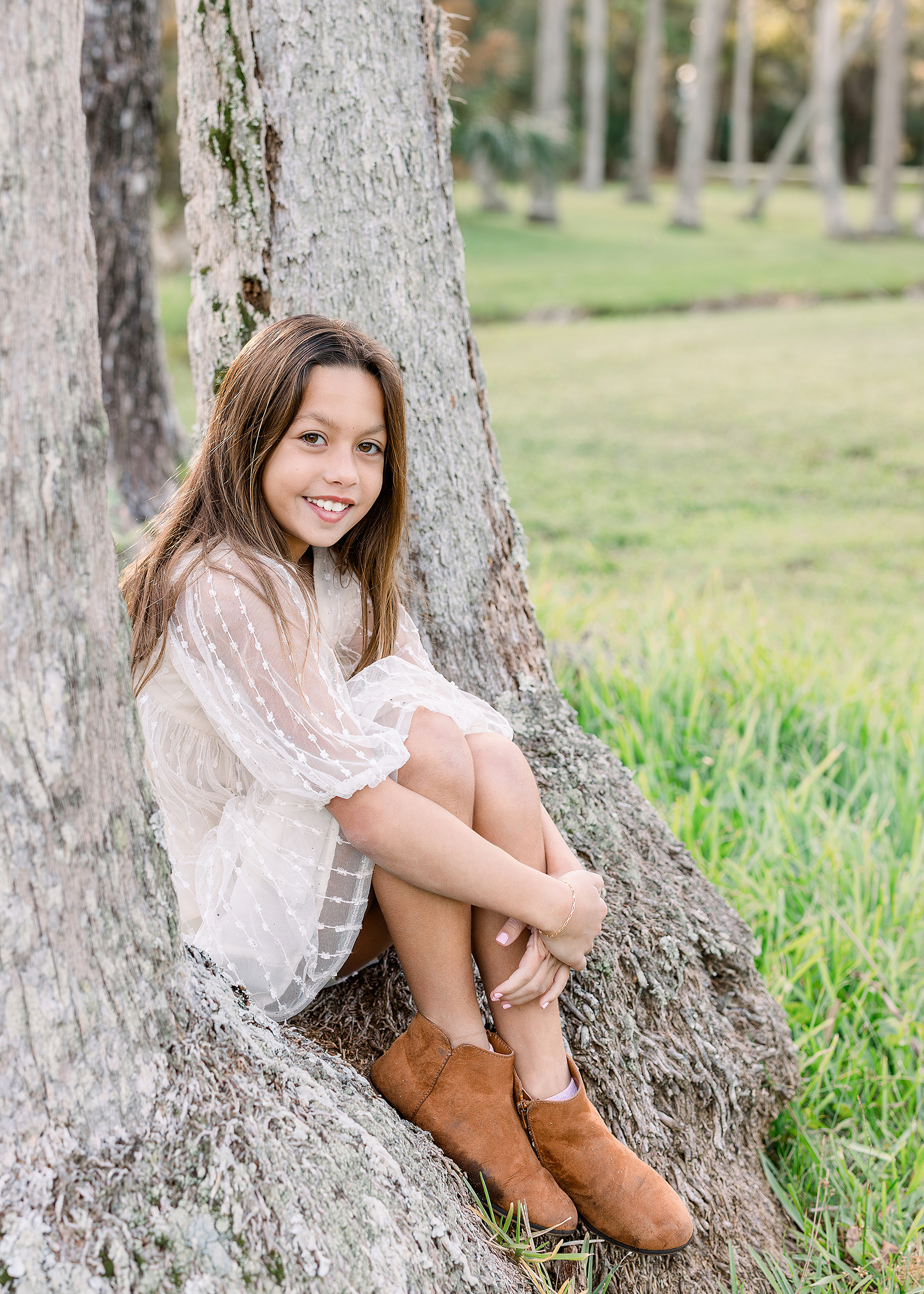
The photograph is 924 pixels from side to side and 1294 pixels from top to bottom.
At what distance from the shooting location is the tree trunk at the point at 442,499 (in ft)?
6.24

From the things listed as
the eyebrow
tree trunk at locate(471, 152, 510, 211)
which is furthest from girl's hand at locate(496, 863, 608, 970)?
tree trunk at locate(471, 152, 510, 211)

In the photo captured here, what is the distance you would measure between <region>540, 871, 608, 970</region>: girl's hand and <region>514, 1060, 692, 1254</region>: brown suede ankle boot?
206mm

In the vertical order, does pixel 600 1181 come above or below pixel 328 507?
below

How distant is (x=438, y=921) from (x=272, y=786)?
31cm

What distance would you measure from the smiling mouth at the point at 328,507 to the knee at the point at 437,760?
0.38m

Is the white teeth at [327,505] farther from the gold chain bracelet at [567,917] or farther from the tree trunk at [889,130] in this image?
the tree trunk at [889,130]

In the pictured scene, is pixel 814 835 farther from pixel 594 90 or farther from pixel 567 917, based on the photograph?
pixel 594 90

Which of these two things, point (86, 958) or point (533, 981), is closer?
point (86, 958)

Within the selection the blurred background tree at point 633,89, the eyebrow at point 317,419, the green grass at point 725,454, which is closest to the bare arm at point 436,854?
the eyebrow at point 317,419

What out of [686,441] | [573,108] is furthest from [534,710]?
[573,108]

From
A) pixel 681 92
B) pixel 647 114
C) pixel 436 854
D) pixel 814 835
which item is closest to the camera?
pixel 436 854

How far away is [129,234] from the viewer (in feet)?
14.9

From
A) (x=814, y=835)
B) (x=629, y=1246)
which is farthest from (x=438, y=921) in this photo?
(x=814, y=835)

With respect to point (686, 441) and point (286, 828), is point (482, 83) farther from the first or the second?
point (286, 828)
